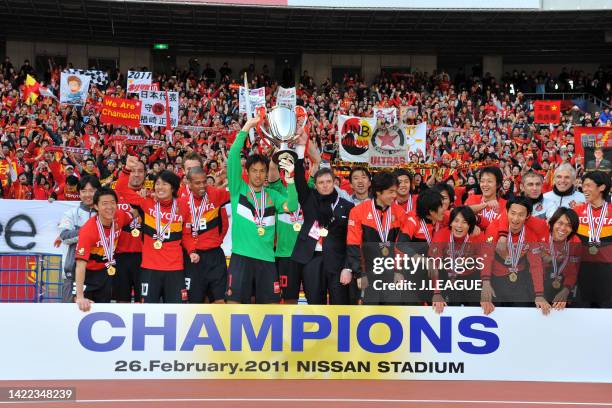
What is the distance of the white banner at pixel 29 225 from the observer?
13578 mm

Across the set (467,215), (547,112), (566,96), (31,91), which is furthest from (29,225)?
(566,96)

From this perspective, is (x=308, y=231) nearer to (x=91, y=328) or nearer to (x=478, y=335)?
(x=478, y=335)

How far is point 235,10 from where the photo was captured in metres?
31.2

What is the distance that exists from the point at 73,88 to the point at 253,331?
1595 cm

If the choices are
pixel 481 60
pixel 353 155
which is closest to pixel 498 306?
pixel 353 155

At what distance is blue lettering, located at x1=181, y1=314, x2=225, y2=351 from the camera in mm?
7562

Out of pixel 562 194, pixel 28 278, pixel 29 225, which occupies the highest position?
pixel 562 194

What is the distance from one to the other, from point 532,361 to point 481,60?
1299 inches

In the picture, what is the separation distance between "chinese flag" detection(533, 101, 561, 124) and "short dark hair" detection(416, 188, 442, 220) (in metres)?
19.2

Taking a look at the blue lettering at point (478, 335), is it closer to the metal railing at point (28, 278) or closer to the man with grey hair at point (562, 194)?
the man with grey hair at point (562, 194)

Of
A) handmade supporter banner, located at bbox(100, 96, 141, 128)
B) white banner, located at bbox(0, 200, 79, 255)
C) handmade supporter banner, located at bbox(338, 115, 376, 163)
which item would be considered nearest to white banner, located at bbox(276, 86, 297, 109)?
handmade supporter banner, located at bbox(338, 115, 376, 163)

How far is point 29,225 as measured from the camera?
13.6m

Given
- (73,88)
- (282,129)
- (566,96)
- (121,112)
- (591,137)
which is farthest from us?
(566,96)

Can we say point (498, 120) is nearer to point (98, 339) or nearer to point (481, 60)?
point (481, 60)
